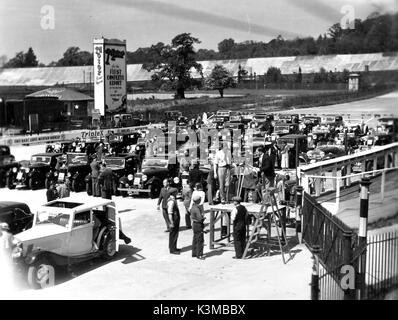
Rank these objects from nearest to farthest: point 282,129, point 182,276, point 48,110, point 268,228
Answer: point 182,276 < point 268,228 < point 48,110 < point 282,129

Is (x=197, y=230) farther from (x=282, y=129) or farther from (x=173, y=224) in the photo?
(x=282, y=129)

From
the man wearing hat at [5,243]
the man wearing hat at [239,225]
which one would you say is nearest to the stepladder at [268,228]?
the man wearing hat at [239,225]

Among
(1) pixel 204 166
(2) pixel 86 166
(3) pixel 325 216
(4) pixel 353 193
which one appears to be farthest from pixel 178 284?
(2) pixel 86 166

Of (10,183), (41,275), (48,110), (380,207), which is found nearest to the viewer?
(380,207)

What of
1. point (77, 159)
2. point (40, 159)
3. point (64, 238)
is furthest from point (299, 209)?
point (40, 159)

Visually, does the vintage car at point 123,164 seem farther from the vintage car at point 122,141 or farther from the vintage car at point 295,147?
the vintage car at point 122,141

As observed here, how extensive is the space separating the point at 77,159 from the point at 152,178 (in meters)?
3.66

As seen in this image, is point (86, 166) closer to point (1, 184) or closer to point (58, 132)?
point (1, 184)

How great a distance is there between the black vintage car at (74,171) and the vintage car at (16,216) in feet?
18.4

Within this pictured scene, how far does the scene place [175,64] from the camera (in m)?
27.4

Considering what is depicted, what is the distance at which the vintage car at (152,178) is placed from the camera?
1686 centimetres

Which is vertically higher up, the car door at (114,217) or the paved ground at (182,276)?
the car door at (114,217)

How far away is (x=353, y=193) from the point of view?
12656 mm
